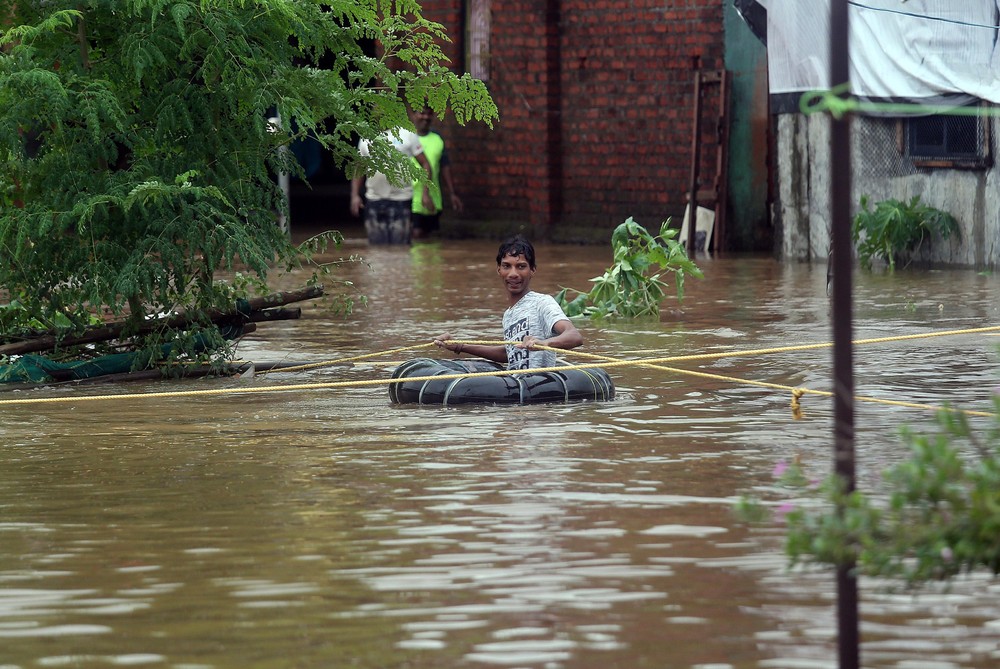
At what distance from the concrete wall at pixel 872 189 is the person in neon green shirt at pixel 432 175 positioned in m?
4.66

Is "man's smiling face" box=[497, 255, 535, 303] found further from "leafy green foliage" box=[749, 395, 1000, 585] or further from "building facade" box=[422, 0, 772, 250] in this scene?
"building facade" box=[422, 0, 772, 250]

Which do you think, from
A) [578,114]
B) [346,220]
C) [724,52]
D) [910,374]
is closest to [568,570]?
[910,374]

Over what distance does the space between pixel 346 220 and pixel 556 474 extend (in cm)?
2346

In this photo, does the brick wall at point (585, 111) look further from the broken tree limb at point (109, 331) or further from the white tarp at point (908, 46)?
the broken tree limb at point (109, 331)

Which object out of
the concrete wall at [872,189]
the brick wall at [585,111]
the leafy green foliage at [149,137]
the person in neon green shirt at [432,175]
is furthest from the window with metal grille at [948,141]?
the leafy green foliage at [149,137]

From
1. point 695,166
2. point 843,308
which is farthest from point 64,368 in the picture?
point 695,166

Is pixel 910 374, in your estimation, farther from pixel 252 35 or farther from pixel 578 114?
pixel 578 114

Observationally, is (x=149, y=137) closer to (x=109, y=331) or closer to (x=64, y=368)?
(x=109, y=331)

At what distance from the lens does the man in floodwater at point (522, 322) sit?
10.4m

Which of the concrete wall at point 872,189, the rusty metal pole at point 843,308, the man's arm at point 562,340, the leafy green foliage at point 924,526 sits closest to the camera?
the leafy green foliage at point 924,526

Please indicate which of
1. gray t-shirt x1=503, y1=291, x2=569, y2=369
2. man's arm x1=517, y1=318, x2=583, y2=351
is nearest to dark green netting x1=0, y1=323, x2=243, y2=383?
gray t-shirt x1=503, y1=291, x2=569, y2=369

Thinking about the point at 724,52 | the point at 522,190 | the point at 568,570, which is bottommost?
the point at 568,570

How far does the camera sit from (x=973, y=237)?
1816 cm

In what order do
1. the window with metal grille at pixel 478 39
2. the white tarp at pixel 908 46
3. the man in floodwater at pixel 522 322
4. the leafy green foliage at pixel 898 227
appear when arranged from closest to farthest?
the man in floodwater at pixel 522 322, the white tarp at pixel 908 46, the leafy green foliage at pixel 898 227, the window with metal grille at pixel 478 39
